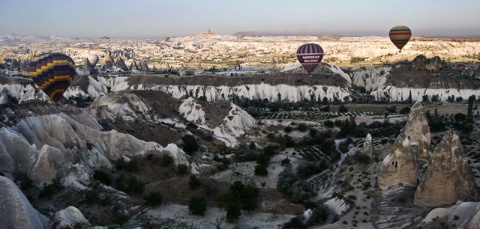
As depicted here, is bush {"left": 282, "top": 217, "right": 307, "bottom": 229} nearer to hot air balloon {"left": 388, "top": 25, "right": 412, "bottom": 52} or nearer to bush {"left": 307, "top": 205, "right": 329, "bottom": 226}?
bush {"left": 307, "top": 205, "right": 329, "bottom": 226}

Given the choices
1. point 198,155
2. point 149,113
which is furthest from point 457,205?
point 149,113

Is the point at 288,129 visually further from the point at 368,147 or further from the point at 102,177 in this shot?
the point at 102,177

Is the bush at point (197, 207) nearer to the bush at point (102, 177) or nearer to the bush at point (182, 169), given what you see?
the bush at point (102, 177)

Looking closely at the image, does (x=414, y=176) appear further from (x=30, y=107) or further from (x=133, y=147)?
(x=30, y=107)

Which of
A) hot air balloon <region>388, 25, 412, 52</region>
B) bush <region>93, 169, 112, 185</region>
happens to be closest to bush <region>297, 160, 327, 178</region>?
bush <region>93, 169, 112, 185</region>

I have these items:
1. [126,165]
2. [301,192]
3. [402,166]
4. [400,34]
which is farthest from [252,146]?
[400,34]

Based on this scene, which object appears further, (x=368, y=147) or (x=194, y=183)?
(x=368, y=147)
